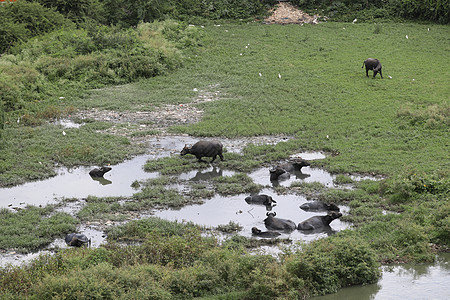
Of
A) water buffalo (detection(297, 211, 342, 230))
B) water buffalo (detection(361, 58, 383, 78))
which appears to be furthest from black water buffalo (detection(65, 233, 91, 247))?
water buffalo (detection(361, 58, 383, 78))

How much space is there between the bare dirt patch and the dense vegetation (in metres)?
1.04

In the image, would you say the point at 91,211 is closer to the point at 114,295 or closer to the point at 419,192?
the point at 114,295

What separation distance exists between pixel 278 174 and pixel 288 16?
26985mm

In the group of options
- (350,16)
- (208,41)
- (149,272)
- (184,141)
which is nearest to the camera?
(149,272)

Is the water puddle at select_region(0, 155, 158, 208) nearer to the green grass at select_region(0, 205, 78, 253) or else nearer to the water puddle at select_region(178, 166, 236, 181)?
the green grass at select_region(0, 205, 78, 253)

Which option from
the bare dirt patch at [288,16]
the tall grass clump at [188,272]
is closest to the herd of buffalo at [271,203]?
the tall grass clump at [188,272]

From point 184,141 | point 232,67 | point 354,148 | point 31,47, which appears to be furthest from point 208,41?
point 354,148

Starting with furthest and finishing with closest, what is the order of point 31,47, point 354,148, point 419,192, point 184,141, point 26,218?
point 31,47
point 184,141
point 354,148
point 419,192
point 26,218

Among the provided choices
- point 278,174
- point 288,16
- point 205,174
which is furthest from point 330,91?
point 288,16

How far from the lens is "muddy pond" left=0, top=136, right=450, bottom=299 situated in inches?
447

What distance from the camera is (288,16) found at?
40938 mm

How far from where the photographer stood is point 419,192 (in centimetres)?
1457

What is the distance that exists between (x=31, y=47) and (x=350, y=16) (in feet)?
71.0

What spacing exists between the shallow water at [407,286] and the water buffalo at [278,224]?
244 centimetres
